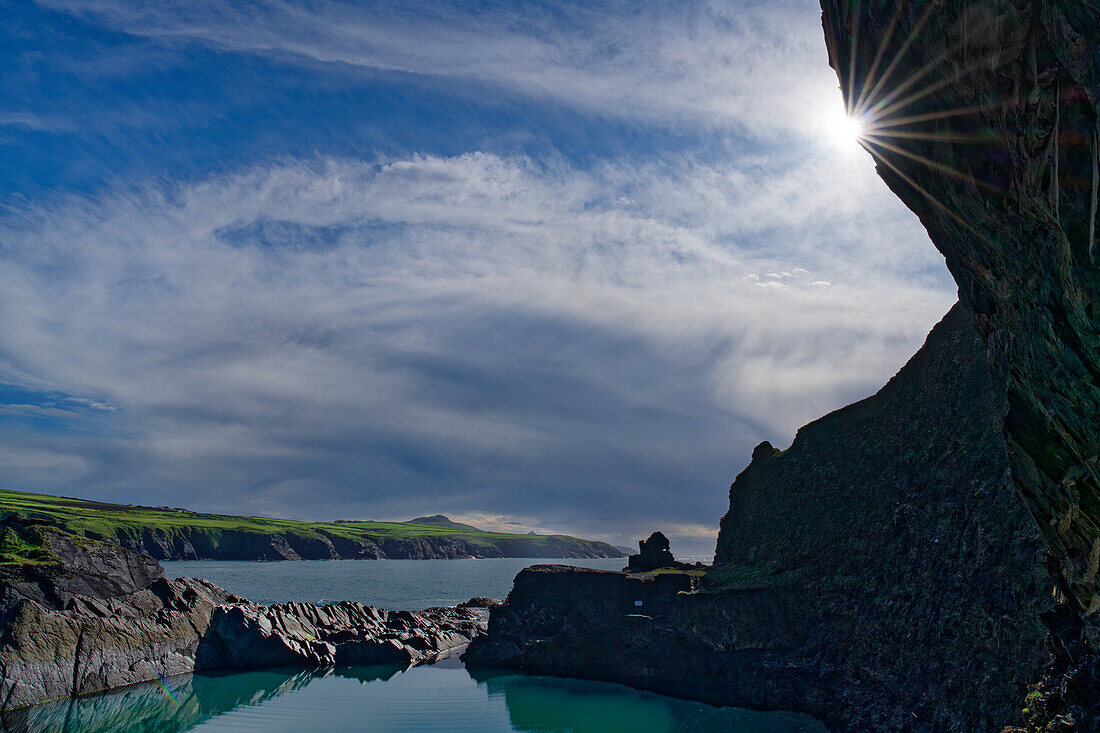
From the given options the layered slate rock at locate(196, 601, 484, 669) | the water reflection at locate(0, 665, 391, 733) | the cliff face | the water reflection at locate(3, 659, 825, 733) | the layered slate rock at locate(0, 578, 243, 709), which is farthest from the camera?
the layered slate rock at locate(196, 601, 484, 669)

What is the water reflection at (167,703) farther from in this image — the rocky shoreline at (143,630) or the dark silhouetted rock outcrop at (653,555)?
the dark silhouetted rock outcrop at (653,555)

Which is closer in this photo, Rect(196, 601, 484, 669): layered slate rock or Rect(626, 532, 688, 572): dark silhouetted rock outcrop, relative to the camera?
Rect(196, 601, 484, 669): layered slate rock

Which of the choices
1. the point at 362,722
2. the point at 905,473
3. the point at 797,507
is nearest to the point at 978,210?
the point at 905,473

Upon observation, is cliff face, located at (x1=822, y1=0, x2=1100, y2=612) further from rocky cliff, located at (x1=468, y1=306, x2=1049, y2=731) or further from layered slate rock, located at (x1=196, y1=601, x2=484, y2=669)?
layered slate rock, located at (x1=196, y1=601, x2=484, y2=669)

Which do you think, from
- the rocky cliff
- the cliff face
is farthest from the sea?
the cliff face

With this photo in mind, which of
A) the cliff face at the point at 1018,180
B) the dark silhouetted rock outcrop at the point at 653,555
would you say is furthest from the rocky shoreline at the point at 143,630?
the cliff face at the point at 1018,180

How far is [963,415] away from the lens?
37.8 m

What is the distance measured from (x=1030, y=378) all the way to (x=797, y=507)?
40.8 meters

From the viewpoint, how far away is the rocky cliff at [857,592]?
104ft

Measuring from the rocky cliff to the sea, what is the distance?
8.57ft

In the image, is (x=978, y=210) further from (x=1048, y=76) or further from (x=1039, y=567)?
(x=1039, y=567)

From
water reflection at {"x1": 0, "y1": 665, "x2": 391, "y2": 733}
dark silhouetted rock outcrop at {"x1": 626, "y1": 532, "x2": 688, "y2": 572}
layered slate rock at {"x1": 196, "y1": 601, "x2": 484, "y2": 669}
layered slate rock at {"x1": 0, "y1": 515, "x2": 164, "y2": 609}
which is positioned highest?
dark silhouetted rock outcrop at {"x1": 626, "y1": 532, "x2": 688, "y2": 572}

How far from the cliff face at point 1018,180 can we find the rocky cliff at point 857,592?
3654 millimetres

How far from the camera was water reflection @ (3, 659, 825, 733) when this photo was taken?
139 feet
